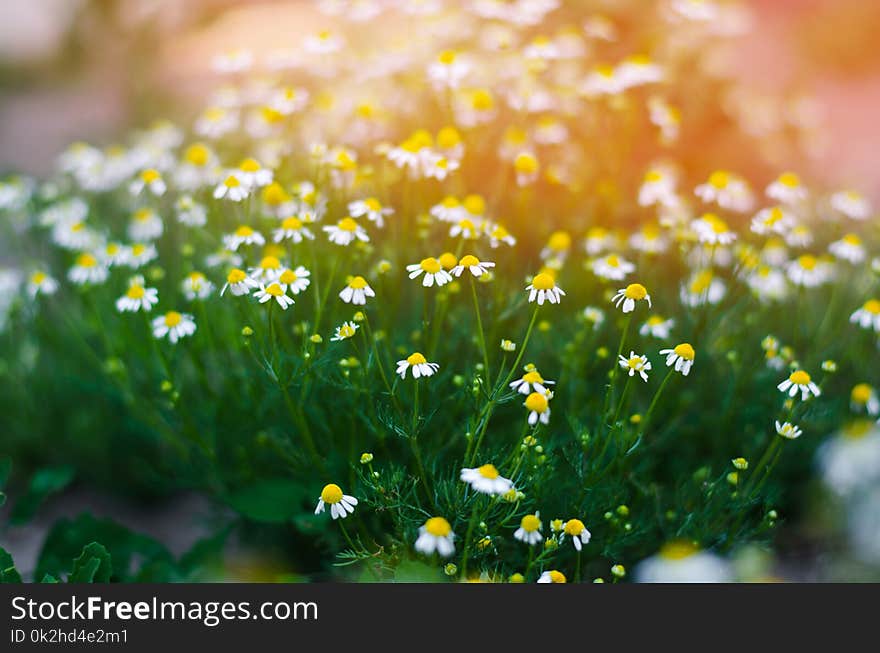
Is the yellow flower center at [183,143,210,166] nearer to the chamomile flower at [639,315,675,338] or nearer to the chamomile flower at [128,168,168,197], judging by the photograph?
the chamomile flower at [128,168,168,197]

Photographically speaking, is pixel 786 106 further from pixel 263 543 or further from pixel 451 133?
pixel 263 543

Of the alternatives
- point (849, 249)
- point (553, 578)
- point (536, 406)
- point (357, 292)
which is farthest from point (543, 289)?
point (849, 249)

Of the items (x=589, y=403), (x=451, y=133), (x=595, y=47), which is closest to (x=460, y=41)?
(x=595, y=47)

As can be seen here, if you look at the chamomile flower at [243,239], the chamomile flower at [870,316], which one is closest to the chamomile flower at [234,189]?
the chamomile flower at [243,239]

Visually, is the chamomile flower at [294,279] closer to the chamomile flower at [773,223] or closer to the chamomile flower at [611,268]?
the chamomile flower at [611,268]

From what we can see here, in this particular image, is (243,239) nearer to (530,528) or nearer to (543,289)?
(543,289)

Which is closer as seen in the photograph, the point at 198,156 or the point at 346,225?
the point at 346,225
